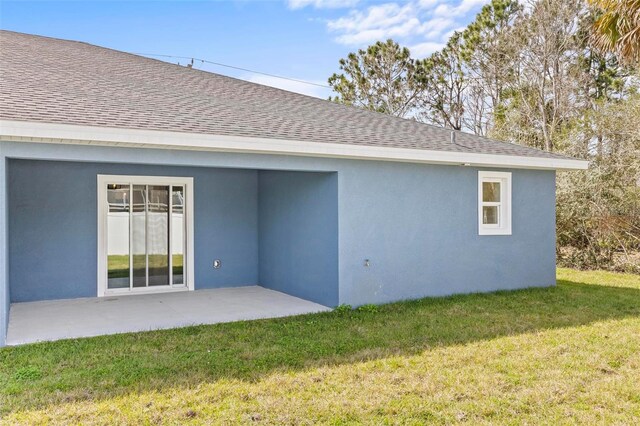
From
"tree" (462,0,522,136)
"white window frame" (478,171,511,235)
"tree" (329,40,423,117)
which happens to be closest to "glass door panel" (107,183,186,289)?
"white window frame" (478,171,511,235)

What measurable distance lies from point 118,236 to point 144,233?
494 mm

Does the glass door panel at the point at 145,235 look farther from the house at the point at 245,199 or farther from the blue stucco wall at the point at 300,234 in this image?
the blue stucco wall at the point at 300,234

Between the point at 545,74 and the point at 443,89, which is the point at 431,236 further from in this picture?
the point at 443,89

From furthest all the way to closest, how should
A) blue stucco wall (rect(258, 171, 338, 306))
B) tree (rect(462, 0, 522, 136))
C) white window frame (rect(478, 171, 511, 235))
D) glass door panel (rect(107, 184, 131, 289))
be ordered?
tree (rect(462, 0, 522, 136)), white window frame (rect(478, 171, 511, 235)), glass door panel (rect(107, 184, 131, 289)), blue stucco wall (rect(258, 171, 338, 306))

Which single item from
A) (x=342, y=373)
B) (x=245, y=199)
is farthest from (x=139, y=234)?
(x=342, y=373)

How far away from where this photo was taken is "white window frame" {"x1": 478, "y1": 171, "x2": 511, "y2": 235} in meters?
10.1

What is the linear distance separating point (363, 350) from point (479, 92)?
Answer: 2165 cm

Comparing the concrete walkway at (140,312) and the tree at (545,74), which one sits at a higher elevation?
the tree at (545,74)

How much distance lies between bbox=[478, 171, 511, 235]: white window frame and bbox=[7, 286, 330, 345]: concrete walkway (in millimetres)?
4021

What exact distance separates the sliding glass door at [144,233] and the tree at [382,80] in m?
19.4

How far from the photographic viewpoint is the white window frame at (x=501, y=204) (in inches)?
398

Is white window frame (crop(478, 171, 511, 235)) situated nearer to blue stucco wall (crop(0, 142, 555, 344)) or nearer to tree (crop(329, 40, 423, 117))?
blue stucco wall (crop(0, 142, 555, 344))

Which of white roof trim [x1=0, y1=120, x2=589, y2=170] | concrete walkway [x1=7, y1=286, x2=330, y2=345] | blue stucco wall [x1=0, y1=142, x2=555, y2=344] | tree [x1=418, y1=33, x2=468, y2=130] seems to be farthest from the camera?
tree [x1=418, y1=33, x2=468, y2=130]

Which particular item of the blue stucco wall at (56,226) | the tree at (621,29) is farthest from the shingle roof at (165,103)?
the tree at (621,29)
